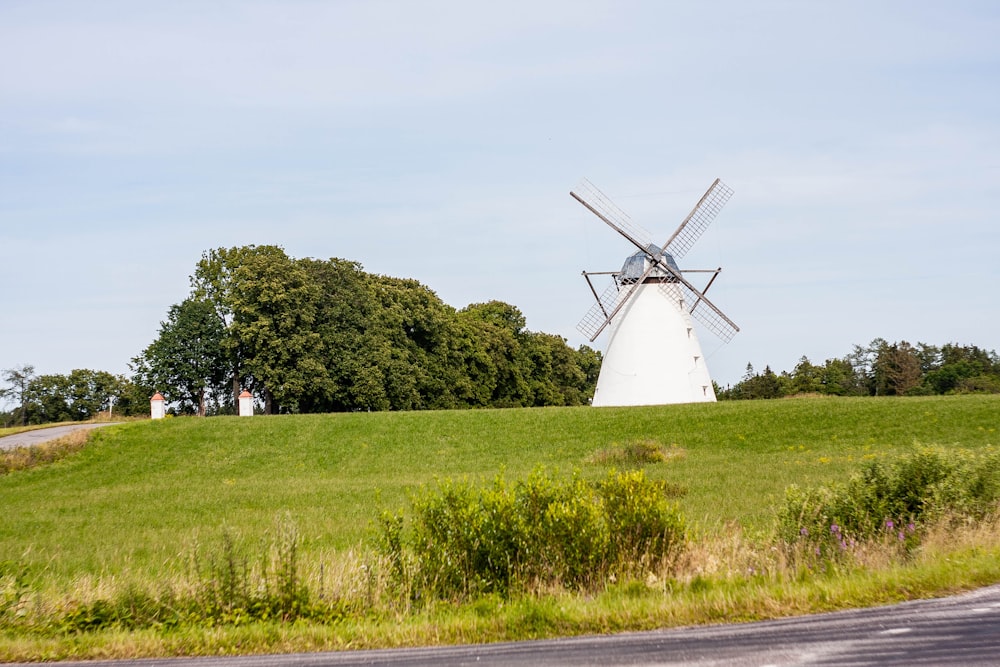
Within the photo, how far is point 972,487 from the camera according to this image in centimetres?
1423

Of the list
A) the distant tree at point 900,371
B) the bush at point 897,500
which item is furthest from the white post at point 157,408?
the distant tree at point 900,371

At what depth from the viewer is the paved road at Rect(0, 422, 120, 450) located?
1560 inches

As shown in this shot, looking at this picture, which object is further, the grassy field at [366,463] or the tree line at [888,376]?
the tree line at [888,376]

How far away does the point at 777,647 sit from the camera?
8023mm

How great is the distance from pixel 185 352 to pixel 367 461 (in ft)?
99.6

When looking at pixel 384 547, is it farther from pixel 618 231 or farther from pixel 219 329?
pixel 219 329

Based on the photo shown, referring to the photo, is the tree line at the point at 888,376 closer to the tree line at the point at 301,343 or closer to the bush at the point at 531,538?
the tree line at the point at 301,343

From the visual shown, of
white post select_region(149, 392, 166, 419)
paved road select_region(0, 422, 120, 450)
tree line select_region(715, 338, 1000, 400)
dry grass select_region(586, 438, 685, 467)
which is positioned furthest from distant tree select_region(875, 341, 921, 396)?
paved road select_region(0, 422, 120, 450)

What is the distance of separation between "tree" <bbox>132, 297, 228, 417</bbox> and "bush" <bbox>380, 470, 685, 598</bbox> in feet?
177

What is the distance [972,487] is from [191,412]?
60.2 meters

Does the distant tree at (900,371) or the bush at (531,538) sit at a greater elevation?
the distant tree at (900,371)

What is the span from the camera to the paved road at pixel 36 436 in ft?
130

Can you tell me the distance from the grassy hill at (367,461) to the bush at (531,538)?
655 centimetres

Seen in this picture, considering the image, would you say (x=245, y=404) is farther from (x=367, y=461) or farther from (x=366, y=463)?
(x=366, y=463)
